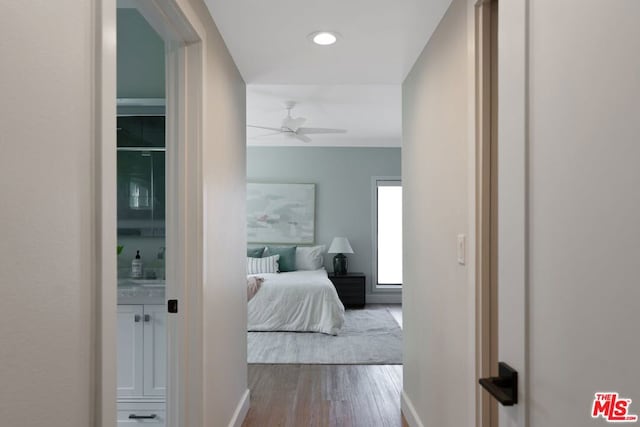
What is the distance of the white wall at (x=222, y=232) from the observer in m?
2.04

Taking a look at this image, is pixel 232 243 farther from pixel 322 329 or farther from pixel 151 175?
pixel 322 329

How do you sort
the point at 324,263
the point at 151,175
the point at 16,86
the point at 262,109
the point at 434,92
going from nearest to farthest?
the point at 16,86 → the point at 434,92 → the point at 151,175 → the point at 262,109 → the point at 324,263

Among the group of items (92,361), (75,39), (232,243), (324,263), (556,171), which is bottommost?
(324,263)

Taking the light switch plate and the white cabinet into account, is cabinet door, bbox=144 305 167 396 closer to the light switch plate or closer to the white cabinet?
the white cabinet

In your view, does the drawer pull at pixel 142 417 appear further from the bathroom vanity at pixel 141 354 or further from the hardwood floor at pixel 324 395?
the hardwood floor at pixel 324 395

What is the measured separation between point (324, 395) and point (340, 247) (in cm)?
339

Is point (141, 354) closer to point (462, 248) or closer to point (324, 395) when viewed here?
point (324, 395)

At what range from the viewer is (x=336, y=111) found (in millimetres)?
5207

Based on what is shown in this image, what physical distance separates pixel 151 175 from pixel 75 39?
210cm

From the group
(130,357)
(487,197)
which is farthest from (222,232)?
(487,197)

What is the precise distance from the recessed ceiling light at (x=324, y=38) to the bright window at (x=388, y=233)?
15.8 ft

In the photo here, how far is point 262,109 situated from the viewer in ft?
16.8

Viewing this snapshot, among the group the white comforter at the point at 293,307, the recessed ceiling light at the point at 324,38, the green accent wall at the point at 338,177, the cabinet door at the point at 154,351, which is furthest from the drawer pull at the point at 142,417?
the green accent wall at the point at 338,177

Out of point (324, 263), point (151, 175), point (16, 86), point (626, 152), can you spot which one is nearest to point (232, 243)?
point (151, 175)
